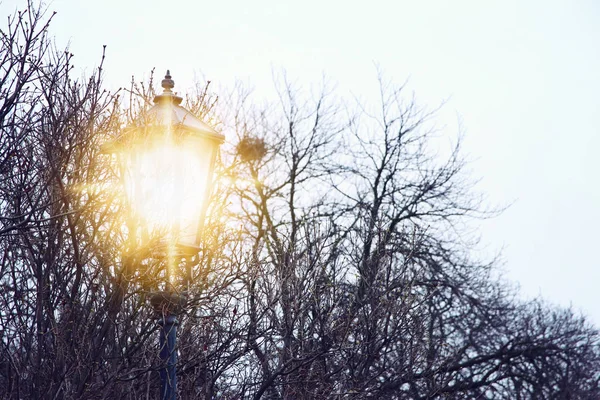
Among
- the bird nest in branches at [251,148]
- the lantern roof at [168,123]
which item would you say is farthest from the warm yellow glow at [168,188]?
the bird nest in branches at [251,148]

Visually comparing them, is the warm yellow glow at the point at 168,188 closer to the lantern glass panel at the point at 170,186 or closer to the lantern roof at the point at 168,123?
the lantern glass panel at the point at 170,186

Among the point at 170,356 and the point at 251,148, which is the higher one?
the point at 251,148

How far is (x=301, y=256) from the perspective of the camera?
10.8 m

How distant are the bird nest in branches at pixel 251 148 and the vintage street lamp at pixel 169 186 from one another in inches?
467

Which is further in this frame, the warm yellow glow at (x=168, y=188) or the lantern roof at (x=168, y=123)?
the lantern roof at (x=168, y=123)

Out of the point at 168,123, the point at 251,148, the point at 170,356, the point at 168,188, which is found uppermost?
the point at 251,148

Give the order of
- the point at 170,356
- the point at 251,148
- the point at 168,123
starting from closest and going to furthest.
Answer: the point at 170,356
the point at 168,123
the point at 251,148

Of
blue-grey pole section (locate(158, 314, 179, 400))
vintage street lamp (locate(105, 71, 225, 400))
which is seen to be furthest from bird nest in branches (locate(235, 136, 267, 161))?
blue-grey pole section (locate(158, 314, 179, 400))

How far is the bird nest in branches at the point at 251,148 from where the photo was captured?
18.8 meters

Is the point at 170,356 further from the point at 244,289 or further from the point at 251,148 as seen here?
the point at 251,148

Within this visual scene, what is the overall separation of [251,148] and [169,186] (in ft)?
40.9

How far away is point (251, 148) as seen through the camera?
18.9 meters

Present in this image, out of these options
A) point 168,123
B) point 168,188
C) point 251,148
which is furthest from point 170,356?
point 251,148

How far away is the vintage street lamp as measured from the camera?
6465 millimetres
